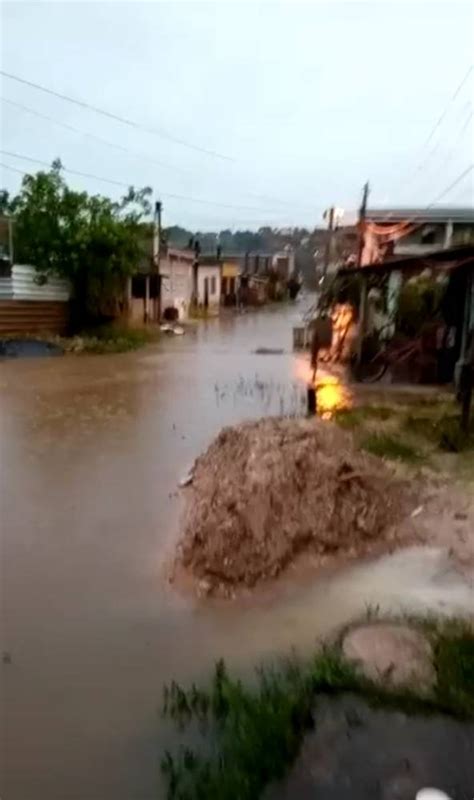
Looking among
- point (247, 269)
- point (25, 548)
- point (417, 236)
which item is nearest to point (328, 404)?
point (25, 548)

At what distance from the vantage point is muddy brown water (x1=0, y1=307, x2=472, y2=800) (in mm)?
3678

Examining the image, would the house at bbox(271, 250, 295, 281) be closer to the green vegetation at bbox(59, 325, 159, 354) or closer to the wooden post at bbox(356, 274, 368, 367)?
the green vegetation at bbox(59, 325, 159, 354)

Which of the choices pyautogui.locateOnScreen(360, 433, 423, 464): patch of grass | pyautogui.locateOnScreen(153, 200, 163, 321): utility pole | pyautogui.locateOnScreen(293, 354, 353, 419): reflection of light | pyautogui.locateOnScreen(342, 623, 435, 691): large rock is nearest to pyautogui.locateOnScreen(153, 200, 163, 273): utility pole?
pyautogui.locateOnScreen(153, 200, 163, 321): utility pole

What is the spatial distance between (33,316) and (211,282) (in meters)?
19.3

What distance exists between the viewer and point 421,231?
2011cm

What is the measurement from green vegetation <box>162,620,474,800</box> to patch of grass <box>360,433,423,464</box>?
10.6 ft

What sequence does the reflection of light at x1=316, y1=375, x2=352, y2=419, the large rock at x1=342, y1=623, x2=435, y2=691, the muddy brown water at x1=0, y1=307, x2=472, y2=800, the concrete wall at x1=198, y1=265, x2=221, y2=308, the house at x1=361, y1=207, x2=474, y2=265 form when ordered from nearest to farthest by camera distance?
the muddy brown water at x1=0, y1=307, x2=472, y2=800 < the large rock at x1=342, y1=623, x2=435, y2=691 < the reflection of light at x1=316, y1=375, x2=352, y2=419 < the house at x1=361, y1=207, x2=474, y2=265 < the concrete wall at x1=198, y1=265, x2=221, y2=308

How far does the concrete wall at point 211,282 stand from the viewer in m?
36.4

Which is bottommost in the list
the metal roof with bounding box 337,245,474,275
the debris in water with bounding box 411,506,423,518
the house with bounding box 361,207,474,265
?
the debris in water with bounding box 411,506,423,518

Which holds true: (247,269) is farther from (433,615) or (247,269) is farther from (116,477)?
(433,615)

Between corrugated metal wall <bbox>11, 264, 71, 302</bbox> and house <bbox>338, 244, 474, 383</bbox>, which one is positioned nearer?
house <bbox>338, 244, 474, 383</bbox>

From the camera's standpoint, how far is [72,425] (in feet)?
34.8

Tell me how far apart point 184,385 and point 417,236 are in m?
9.34

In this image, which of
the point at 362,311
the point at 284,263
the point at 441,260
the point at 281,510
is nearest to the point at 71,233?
the point at 362,311
